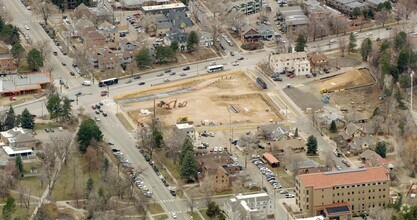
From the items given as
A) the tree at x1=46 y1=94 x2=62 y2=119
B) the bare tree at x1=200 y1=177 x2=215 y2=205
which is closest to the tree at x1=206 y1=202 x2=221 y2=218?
the bare tree at x1=200 y1=177 x2=215 y2=205

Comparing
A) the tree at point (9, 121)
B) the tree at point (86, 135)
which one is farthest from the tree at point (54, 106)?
the tree at point (86, 135)

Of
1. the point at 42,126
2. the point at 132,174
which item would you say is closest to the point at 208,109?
the point at 42,126

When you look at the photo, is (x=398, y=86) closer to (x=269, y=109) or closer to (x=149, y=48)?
(x=269, y=109)

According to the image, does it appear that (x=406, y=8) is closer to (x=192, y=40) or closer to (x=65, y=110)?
(x=192, y=40)

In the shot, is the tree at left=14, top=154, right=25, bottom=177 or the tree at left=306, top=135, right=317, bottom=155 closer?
the tree at left=14, top=154, right=25, bottom=177

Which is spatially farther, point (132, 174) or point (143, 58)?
point (143, 58)

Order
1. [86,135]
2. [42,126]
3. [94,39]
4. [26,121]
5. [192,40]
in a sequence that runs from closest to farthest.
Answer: [86,135] → [26,121] → [42,126] → [192,40] → [94,39]

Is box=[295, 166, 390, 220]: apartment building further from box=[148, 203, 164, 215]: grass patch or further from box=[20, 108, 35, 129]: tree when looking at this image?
box=[20, 108, 35, 129]: tree
